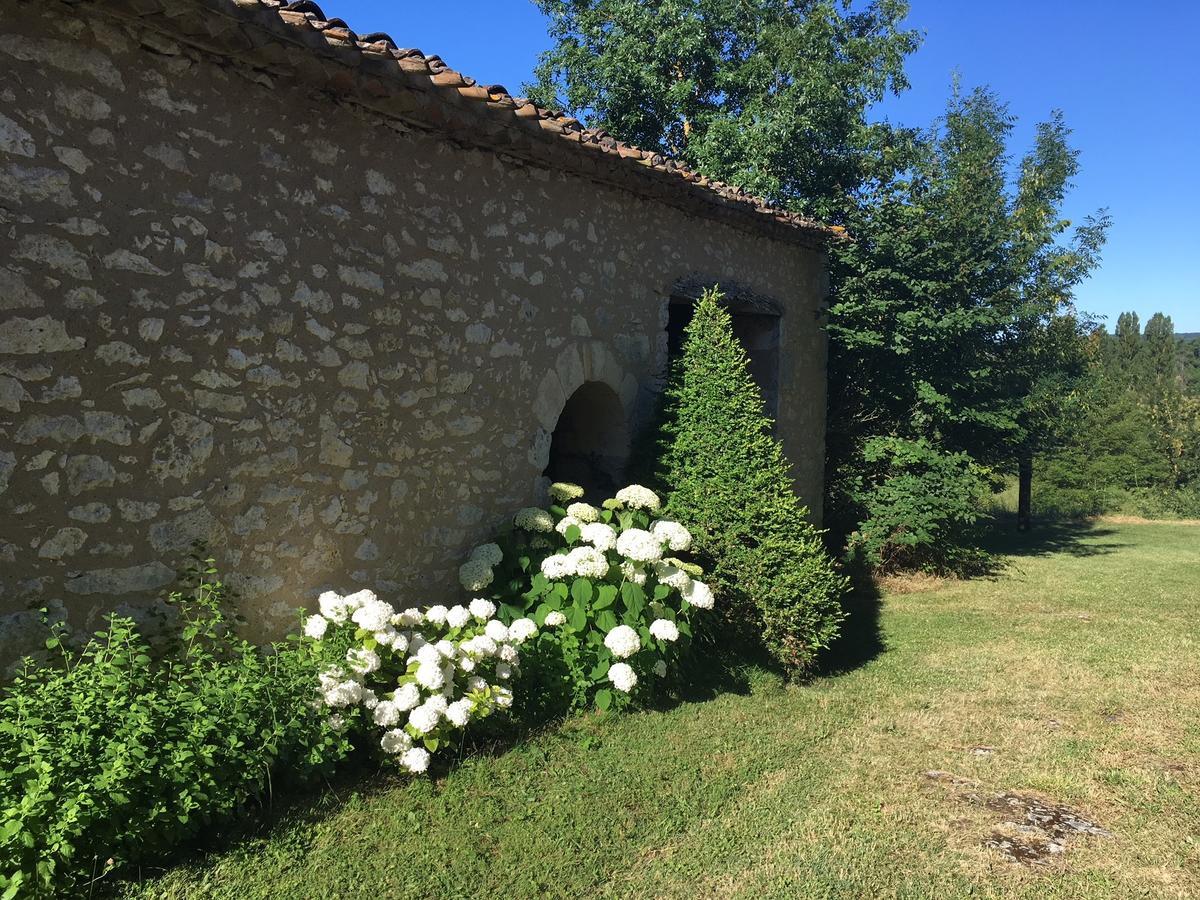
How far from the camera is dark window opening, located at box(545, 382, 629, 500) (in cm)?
709

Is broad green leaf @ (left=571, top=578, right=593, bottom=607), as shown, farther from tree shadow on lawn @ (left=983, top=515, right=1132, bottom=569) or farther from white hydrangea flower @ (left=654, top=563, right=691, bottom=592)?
tree shadow on lawn @ (left=983, top=515, right=1132, bottom=569)

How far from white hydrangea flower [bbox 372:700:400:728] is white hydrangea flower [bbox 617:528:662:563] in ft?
5.57

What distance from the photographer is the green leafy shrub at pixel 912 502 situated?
965 centimetres

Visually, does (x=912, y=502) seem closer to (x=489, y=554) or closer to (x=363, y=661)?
(x=489, y=554)

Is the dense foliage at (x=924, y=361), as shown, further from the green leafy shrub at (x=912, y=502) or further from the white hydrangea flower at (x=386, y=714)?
the white hydrangea flower at (x=386, y=714)

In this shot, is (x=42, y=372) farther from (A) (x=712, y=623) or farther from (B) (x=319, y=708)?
(A) (x=712, y=623)

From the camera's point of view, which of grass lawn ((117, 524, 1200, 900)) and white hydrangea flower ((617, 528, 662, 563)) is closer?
grass lawn ((117, 524, 1200, 900))

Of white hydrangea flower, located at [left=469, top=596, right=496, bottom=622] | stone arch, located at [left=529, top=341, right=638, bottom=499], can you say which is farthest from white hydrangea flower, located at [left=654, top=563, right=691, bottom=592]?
stone arch, located at [left=529, top=341, right=638, bottom=499]

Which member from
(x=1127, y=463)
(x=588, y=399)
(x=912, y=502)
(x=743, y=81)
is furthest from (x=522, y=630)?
(x=1127, y=463)

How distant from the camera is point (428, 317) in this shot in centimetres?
514

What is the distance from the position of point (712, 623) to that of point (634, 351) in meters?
2.33

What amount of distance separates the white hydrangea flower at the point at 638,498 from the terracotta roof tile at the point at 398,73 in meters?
2.30

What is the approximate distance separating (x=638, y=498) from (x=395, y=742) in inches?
102

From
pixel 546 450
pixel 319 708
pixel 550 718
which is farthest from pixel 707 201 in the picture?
pixel 319 708
